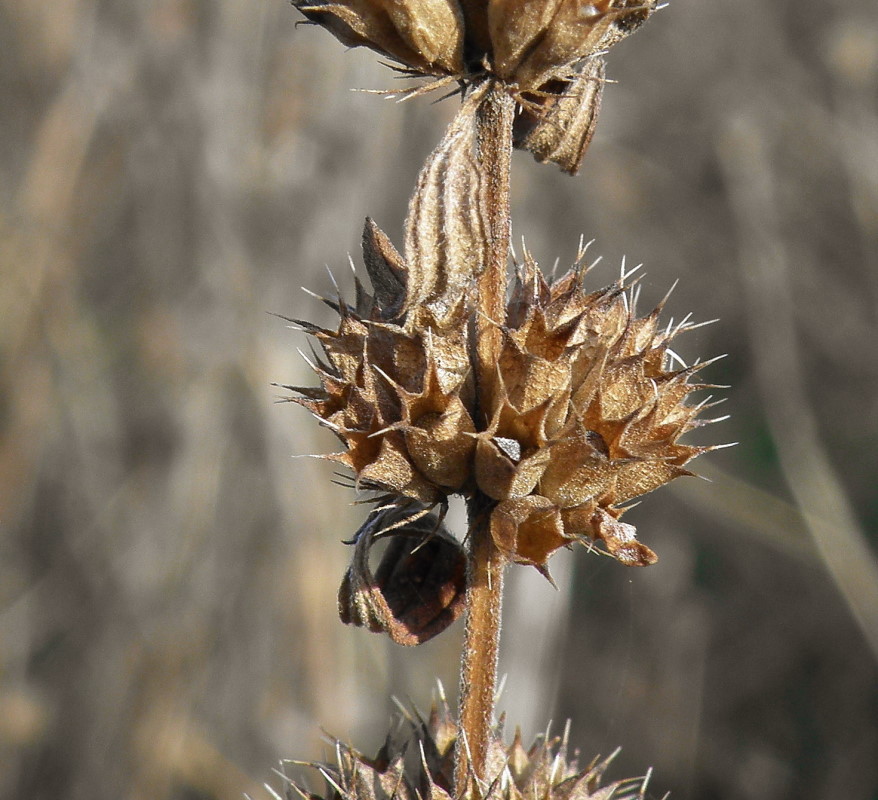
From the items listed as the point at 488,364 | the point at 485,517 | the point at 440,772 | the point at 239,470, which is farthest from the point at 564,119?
the point at 239,470

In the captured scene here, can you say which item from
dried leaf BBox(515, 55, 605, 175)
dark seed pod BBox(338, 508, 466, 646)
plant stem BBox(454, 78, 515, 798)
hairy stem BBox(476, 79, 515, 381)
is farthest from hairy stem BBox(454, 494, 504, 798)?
dried leaf BBox(515, 55, 605, 175)

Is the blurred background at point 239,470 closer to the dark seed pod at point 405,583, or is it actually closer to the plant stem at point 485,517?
the dark seed pod at point 405,583

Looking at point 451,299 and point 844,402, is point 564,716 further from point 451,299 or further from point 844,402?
point 451,299

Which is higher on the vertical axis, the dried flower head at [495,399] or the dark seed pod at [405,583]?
the dried flower head at [495,399]

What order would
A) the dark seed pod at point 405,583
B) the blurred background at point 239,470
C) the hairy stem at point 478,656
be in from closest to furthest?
the hairy stem at point 478,656 < the dark seed pod at point 405,583 < the blurred background at point 239,470

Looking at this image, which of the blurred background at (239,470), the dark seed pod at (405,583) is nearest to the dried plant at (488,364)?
the dark seed pod at (405,583)

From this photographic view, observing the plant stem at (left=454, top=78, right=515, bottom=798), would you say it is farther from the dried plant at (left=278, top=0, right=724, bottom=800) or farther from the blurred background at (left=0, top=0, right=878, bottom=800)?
the blurred background at (left=0, top=0, right=878, bottom=800)
